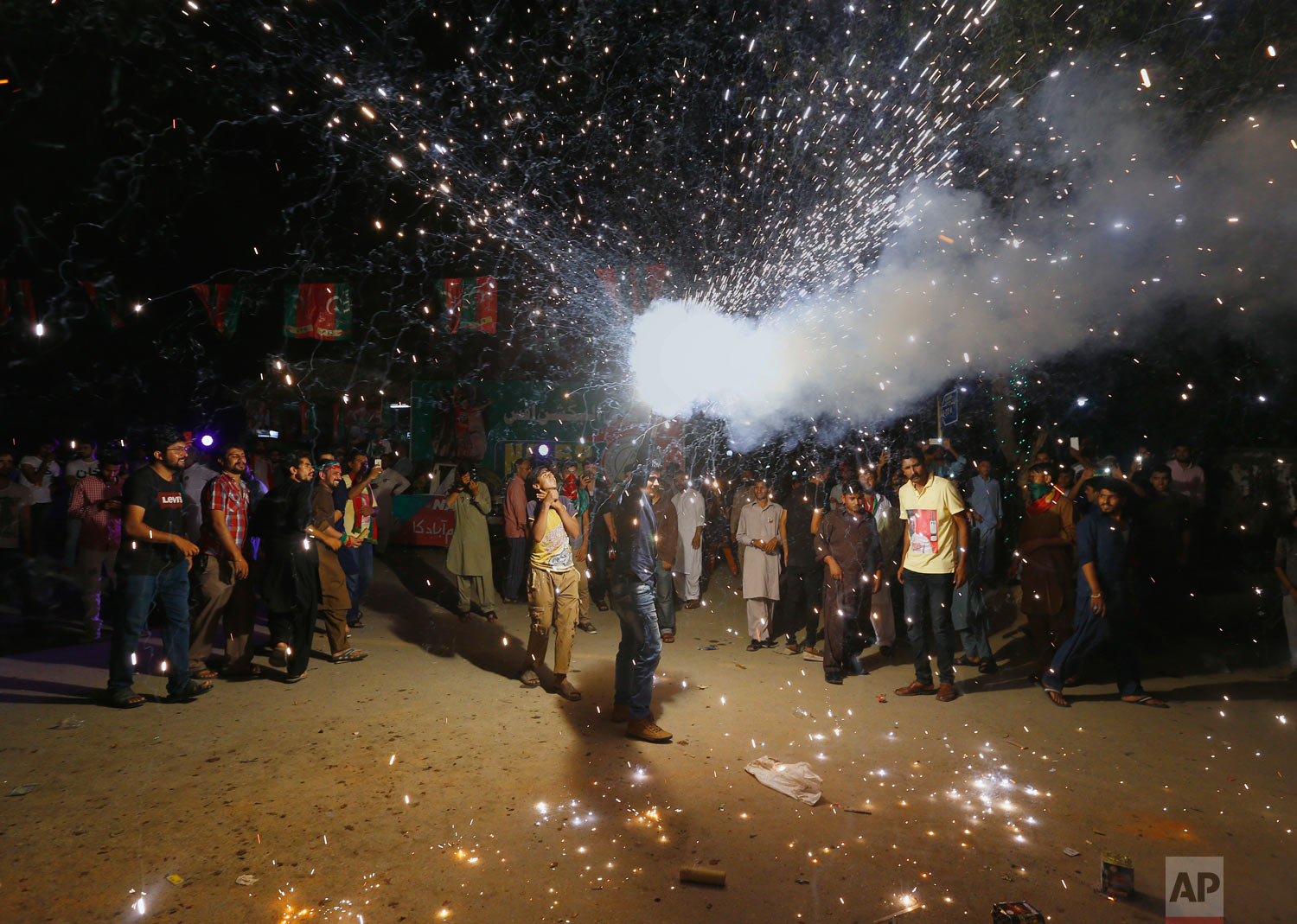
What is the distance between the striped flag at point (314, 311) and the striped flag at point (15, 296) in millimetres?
5402

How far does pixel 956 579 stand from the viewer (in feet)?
17.9

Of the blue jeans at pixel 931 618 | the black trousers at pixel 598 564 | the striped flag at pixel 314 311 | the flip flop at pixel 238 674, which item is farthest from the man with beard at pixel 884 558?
the striped flag at pixel 314 311

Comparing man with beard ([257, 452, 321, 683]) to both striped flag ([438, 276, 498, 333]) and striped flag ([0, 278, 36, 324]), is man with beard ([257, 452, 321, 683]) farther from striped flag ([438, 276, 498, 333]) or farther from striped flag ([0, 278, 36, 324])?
striped flag ([0, 278, 36, 324])

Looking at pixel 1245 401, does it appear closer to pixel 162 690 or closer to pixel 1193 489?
pixel 1193 489

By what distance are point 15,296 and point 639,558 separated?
1556cm

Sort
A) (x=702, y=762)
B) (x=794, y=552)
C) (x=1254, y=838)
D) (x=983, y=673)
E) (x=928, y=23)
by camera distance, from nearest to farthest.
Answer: (x=1254, y=838) → (x=702, y=762) → (x=983, y=673) → (x=794, y=552) → (x=928, y=23)

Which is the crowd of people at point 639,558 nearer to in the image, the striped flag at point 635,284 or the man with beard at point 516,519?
the man with beard at point 516,519

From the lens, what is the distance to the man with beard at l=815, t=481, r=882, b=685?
596 centimetres

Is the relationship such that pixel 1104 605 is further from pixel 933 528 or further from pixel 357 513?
pixel 357 513

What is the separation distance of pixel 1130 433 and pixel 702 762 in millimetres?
10442

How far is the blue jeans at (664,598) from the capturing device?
7150 mm

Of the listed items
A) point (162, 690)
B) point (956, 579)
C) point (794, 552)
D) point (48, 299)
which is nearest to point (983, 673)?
point (956, 579)

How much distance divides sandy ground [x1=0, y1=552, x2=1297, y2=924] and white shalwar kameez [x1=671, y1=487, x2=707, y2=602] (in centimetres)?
290

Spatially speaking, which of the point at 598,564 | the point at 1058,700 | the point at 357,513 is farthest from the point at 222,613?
the point at 1058,700
